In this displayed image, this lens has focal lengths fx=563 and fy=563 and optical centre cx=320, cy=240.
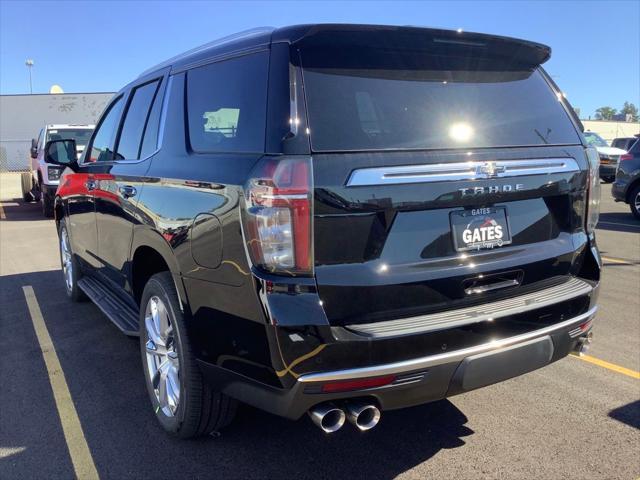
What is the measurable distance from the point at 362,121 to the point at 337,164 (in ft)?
0.90

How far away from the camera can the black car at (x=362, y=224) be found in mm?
2268

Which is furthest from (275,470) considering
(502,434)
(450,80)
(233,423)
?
(450,80)

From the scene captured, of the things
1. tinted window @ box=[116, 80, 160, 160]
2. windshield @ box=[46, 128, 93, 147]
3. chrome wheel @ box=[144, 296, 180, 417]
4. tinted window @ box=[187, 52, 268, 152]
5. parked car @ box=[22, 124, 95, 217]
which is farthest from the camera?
windshield @ box=[46, 128, 93, 147]

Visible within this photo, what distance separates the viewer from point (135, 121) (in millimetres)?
4062

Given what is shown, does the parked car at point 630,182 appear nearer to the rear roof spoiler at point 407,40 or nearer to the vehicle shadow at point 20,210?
the rear roof spoiler at point 407,40

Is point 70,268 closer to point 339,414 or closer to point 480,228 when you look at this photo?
point 339,414

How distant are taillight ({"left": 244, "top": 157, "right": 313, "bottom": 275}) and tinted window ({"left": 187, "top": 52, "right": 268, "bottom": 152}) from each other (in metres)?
0.24

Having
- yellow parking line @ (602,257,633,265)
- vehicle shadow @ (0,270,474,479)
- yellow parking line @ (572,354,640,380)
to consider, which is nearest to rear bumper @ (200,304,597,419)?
vehicle shadow @ (0,270,474,479)

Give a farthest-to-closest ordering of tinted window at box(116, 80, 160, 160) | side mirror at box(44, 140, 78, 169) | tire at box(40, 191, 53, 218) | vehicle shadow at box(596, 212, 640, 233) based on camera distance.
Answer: tire at box(40, 191, 53, 218), vehicle shadow at box(596, 212, 640, 233), side mirror at box(44, 140, 78, 169), tinted window at box(116, 80, 160, 160)

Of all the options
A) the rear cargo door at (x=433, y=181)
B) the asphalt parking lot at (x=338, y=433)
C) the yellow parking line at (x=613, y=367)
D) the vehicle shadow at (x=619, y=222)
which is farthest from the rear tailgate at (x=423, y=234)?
the vehicle shadow at (x=619, y=222)

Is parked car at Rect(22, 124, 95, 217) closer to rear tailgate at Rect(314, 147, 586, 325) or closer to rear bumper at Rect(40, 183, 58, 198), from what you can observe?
rear bumper at Rect(40, 183, 58, 198)

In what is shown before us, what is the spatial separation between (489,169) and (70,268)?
4.71 meters

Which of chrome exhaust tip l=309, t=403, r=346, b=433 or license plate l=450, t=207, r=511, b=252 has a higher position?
license plate l=450, t=207, r=511, b=252

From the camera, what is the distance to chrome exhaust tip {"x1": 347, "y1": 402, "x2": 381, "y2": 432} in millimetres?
2330
